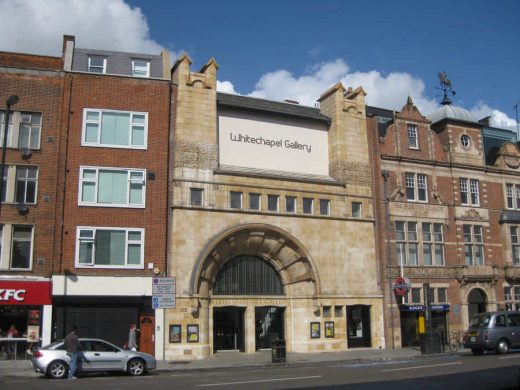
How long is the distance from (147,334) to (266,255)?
27.1 feet

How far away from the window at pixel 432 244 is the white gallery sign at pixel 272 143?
7690 mm

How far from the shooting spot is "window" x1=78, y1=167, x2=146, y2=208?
29250 millimetres

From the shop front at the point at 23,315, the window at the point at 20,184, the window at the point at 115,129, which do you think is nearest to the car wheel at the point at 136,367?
the shop front at the point at 23,315

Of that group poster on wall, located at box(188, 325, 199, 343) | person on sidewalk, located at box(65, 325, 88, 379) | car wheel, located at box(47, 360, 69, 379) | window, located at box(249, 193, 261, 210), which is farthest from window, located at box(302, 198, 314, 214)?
car wheel, located at box(47, 360, 69, 379)

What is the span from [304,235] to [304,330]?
210 inches

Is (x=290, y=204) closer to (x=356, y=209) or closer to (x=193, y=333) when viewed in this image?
(x=356, y=209)

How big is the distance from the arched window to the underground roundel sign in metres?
6.92

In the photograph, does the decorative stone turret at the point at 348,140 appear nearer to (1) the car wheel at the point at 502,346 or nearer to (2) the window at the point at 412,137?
(2) the window at the point at 412,137

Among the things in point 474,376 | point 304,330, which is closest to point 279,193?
point 304,330

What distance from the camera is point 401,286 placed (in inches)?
1341

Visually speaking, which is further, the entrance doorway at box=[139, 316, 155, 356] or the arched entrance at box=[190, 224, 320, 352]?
the arched entrance at box=[190, 224, 320, 352]

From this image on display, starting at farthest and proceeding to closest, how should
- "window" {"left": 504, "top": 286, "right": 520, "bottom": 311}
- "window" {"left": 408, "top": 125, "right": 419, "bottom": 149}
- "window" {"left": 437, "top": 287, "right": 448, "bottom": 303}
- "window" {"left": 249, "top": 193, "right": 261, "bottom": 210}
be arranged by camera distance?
1. "window" {"left": 504, "top": 286, "right": 520, "bottom": 311}
2. "window" {"left": 408, "top": 125, "right": 419, "bottom": 149}
3. "window" {"left": 437, "top": 287, "right": 448, "bottom": 303}
4. "window" {"left": 249, "top": 193, "right": 261, "bottom": 210}

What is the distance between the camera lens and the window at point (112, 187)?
→ 1152 inches

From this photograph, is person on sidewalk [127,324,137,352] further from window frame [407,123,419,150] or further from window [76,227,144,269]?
window frame [407,123,419,150]
